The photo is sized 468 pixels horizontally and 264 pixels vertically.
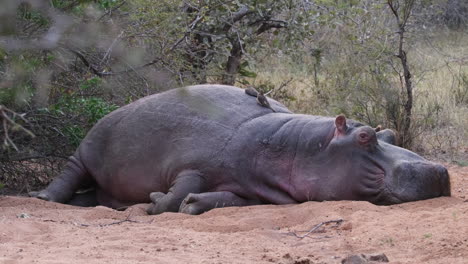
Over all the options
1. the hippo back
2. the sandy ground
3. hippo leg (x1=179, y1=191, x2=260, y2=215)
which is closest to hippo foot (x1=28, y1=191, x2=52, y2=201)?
Result: the hippo back

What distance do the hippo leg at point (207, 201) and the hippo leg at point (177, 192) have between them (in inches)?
5.4

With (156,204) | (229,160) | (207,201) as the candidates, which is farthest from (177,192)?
(229,160)

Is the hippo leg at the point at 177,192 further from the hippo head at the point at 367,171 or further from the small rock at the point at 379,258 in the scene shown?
the small rock at the point at 379,258

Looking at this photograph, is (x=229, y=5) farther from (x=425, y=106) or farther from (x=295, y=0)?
(x=425, y=106)

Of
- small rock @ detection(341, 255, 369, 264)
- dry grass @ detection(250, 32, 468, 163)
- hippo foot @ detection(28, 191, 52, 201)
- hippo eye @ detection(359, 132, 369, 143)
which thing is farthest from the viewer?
dry grass @ detection(250, 32, 468, 163)

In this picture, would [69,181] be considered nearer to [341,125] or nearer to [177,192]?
[177,192]

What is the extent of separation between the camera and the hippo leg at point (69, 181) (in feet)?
24.1

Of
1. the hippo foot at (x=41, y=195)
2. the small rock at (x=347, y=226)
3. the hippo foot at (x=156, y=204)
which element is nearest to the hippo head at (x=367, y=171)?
the small rock at (x=347, y=226)

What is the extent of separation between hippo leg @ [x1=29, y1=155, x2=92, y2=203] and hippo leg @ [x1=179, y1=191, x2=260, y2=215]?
1.54 m

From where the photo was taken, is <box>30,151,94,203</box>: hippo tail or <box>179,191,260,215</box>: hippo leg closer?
<box>179,191,260,215</box>: hippo leg

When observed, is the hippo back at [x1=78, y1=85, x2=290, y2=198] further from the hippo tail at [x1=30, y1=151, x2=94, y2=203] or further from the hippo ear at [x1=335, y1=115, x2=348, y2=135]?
the hippo ear at [x1=335, y1=115, x2=348, y2=135]

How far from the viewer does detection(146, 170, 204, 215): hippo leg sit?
6375mm

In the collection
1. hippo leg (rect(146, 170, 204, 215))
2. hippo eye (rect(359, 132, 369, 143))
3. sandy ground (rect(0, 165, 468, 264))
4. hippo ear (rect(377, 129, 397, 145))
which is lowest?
hippo leg (rect(146, 170, 204, 215))

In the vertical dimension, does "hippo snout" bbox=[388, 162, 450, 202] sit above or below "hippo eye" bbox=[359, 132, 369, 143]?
below
